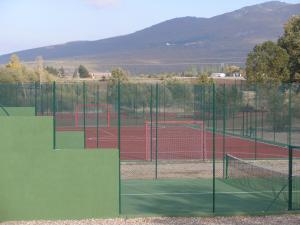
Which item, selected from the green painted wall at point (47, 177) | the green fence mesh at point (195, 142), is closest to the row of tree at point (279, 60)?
the green fence mesh at point (195, 142)

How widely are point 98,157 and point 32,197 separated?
4.59 ft

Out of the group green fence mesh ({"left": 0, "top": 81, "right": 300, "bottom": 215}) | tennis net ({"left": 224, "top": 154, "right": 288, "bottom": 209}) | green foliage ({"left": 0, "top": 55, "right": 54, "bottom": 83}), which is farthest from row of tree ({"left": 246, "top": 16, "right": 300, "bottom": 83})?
tennis net ({"left": 224, "top": 154, "right": 288, "bottom": 209})

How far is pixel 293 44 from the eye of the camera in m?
44.0

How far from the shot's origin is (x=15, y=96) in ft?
96.1

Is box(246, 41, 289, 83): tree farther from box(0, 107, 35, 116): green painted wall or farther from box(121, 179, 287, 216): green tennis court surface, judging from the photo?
box(121, 179, 287, 216): green tennis court surface

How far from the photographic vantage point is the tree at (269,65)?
41688mm

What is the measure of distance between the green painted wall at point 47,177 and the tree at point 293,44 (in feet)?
103

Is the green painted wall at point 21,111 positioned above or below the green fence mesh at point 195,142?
above

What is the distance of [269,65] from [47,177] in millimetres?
31181

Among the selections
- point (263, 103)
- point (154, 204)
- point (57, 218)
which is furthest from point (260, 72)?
point (57, 218)

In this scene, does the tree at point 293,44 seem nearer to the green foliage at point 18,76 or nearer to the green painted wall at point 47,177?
the green foliage at point 18,76

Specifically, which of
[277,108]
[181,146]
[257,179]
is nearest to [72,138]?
[257,179]

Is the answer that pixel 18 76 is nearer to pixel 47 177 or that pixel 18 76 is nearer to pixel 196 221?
pixel 47 177

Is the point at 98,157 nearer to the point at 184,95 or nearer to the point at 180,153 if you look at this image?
the point at 180,153
